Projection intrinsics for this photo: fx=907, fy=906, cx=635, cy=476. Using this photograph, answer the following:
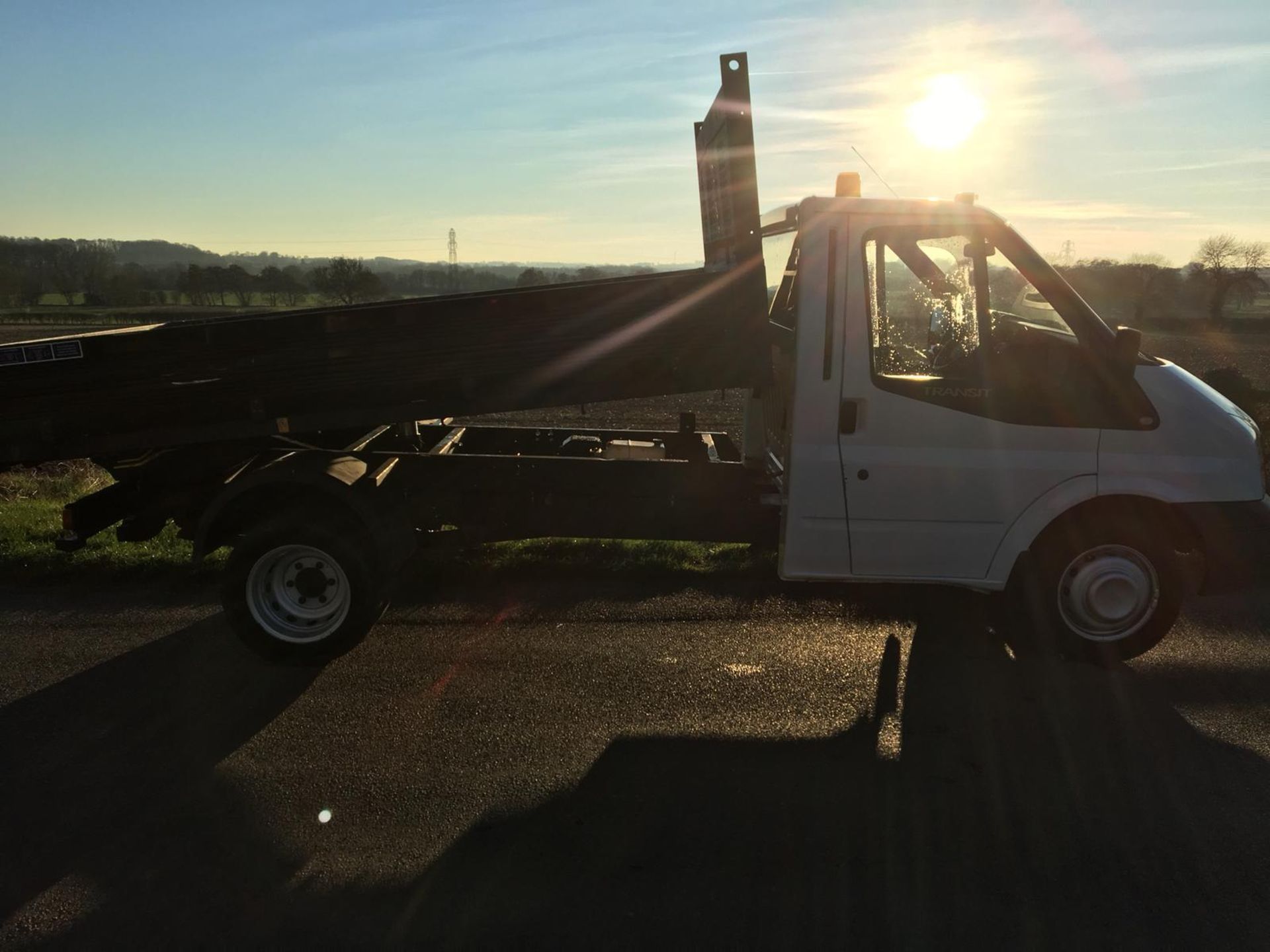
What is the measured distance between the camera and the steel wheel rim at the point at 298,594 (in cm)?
497

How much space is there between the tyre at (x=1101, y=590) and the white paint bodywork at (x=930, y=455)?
158 mm

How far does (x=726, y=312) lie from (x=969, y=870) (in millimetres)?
2757

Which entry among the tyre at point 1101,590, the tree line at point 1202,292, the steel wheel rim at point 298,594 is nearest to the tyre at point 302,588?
the steel wheel rim at point 298,594

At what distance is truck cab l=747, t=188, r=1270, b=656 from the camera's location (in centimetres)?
458

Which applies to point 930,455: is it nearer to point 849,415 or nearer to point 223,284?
point 849,415

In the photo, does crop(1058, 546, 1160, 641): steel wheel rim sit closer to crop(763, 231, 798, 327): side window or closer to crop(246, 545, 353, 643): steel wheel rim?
crop(763, 231, 798, 327): side window

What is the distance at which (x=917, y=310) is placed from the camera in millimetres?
4680

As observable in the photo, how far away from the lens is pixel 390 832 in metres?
3.53

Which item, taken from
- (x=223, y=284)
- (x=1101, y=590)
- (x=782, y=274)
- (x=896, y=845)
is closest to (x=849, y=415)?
(x=782, y=274)

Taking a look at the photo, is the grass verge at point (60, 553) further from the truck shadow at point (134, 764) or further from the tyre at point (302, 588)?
the tyre at point (302, 588)

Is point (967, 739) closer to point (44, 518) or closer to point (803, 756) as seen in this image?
point (803, 756)

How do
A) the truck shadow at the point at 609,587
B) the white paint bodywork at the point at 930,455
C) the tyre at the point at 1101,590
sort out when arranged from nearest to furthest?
the white paint bodywork at the point at 930,455
the tyre at the point at 1101,590
the truck shadow at the point at 609,587

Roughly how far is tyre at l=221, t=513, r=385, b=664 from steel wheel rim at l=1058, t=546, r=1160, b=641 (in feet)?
12.4

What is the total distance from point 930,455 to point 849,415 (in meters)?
0.48
